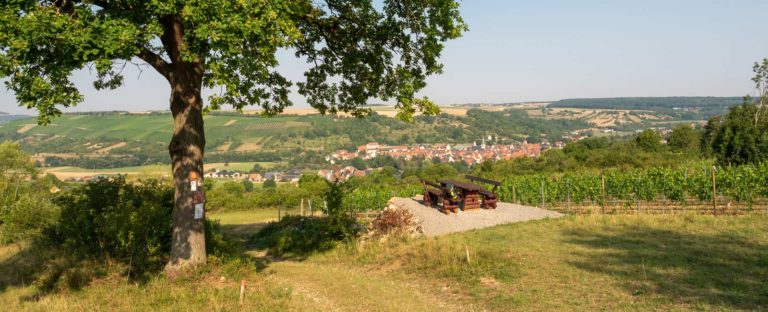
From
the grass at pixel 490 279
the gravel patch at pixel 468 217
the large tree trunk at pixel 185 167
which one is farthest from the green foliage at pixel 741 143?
the large tree trunk at pixel 185 167

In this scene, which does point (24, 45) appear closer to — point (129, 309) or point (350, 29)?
point (129, 309)

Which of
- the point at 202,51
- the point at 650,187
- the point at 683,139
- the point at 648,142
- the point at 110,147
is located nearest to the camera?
the point at 202,51

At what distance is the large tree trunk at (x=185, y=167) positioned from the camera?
1076 centimetres

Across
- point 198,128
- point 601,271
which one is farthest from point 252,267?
point 601,271

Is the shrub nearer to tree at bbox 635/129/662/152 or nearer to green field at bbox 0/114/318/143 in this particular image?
tree at bbox 635/129/662/152

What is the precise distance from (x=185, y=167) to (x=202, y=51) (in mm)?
3112

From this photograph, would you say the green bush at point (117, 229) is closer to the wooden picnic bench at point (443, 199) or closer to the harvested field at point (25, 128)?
the wooden picnic bench at point (443, 199)

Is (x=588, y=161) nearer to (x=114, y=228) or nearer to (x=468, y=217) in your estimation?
(x=468, y=217)

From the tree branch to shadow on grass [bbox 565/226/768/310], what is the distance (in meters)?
11.0

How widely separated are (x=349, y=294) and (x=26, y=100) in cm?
721

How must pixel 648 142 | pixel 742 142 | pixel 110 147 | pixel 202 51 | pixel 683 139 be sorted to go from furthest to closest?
pixel 110 147
pixel 683 139
pixel 648 142
pixel 742 142
pixel 202 51

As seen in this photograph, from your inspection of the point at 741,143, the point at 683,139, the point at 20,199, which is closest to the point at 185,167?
the point at 20,199

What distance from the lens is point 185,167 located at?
1084cm

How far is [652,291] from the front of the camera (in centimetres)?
945
